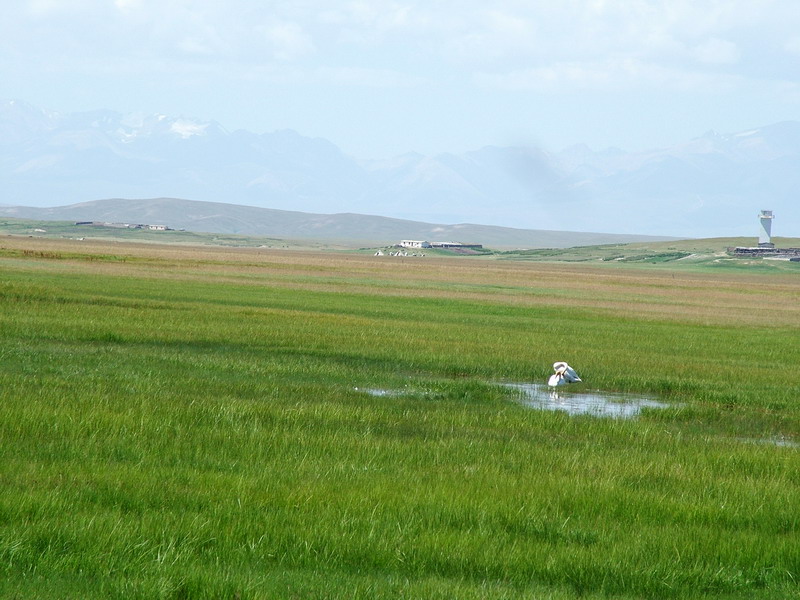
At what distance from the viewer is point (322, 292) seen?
5525 centimetres

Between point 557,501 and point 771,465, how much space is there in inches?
174

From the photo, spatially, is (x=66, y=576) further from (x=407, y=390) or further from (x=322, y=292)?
(x=322, y=292)

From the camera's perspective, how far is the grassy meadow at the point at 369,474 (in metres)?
8.19

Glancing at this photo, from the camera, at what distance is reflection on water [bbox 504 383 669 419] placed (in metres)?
19.1

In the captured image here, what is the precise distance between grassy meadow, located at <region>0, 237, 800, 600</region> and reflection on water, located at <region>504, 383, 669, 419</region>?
0.59m

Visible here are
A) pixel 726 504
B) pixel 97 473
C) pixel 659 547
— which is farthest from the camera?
pixel 726 504

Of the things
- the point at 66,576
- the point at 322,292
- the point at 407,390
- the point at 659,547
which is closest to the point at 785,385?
the point at 407,390

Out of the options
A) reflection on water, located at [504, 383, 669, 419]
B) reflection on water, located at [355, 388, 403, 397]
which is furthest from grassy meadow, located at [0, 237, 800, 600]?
reflection on water, located at [504, 383, 669, 419]

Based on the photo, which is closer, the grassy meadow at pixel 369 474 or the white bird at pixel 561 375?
the grassy meadow at pixel 369 474

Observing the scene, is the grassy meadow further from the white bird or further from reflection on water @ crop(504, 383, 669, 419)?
the white bird

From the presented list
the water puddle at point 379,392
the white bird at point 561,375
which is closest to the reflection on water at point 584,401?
the white bird at point 561,375

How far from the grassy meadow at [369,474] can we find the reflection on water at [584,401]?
59cm

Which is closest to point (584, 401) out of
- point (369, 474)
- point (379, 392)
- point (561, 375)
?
point (561, 375)

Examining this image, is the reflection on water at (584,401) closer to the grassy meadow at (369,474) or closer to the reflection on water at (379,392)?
the grassy meadow at (369,474)
